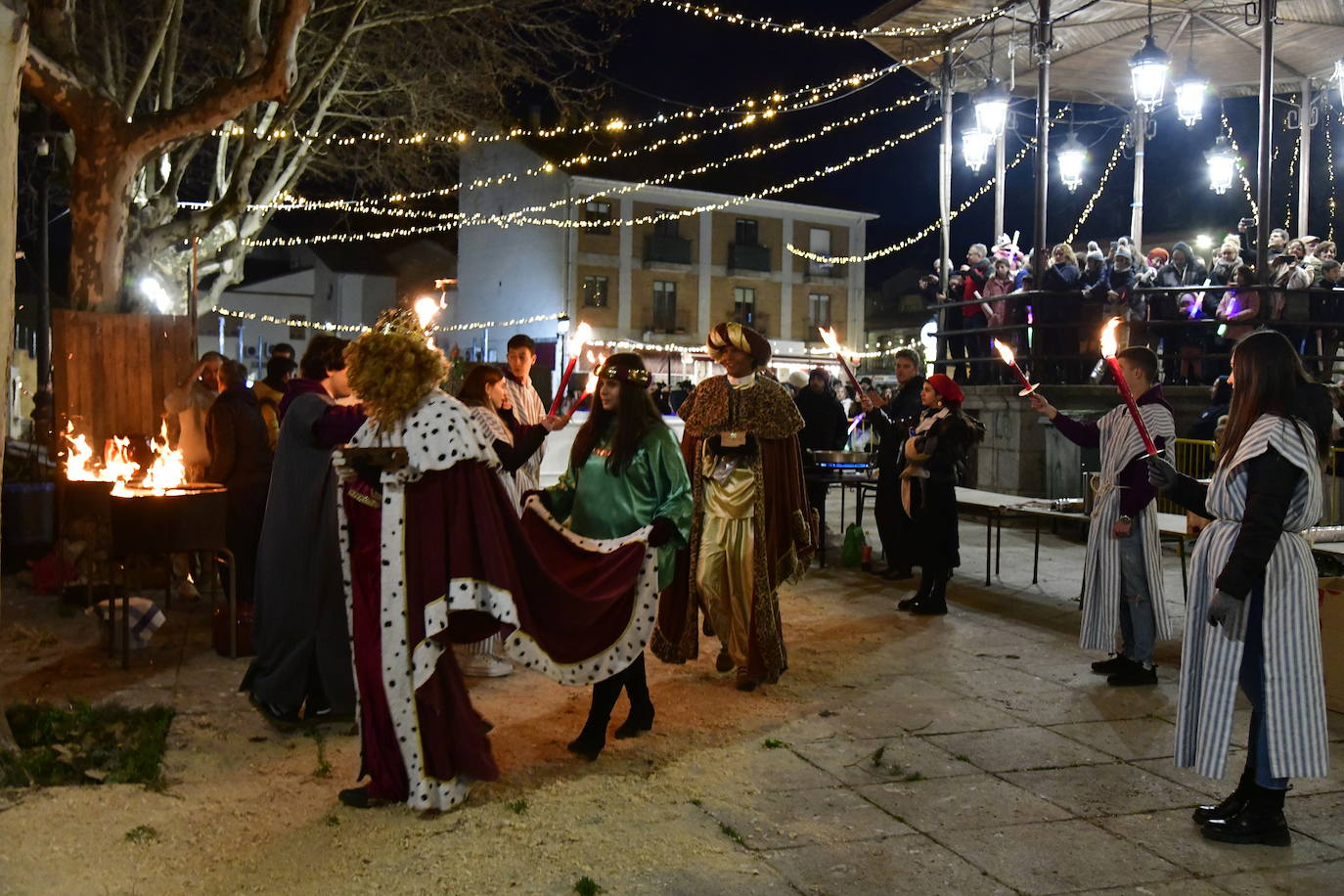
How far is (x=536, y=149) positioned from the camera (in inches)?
1581

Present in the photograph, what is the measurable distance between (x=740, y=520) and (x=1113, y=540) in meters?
2.14

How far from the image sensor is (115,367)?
1184cm

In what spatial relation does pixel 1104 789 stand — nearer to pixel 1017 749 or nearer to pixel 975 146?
pixel 1017 749

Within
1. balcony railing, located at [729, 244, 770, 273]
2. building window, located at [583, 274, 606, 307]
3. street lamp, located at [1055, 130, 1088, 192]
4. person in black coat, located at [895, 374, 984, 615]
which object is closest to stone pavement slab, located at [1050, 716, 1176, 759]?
person in black coat, located at [895, 374, 984, 615]

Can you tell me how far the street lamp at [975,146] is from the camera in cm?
1538

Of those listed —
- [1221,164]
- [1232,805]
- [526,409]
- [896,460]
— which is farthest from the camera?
[1221,164]

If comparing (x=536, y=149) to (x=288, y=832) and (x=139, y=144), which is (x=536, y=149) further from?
(x=288, y=832)

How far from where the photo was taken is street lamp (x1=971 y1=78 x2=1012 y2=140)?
49.3 ft

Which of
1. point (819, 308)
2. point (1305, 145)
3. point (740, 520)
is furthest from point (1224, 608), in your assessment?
point (819, 308)

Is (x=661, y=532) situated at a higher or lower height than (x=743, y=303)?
lower

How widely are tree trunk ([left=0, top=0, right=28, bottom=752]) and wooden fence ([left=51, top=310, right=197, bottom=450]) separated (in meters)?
7.07

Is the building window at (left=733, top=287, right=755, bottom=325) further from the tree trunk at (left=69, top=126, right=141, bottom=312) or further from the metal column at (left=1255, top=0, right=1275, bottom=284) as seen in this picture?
the tree trunk at (left=69, top=126, right=141, bottom=312)

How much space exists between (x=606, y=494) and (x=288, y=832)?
198cm

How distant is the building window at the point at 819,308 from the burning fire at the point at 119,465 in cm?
4005
